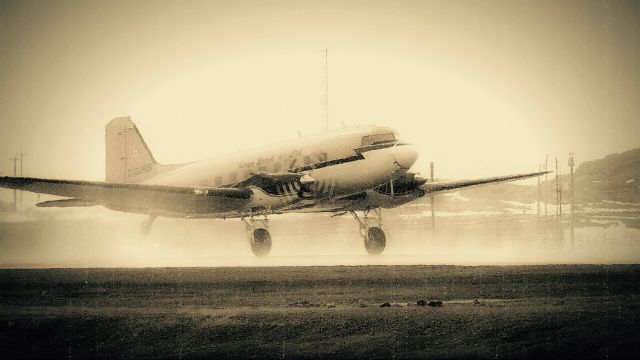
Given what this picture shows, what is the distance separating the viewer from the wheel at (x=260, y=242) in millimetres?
34688

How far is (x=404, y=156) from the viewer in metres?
30.9

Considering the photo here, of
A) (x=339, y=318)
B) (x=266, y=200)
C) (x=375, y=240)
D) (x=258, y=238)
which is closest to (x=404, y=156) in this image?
(x=375, y=240)

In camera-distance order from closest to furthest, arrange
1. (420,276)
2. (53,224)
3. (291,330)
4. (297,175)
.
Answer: (291,330) < (420,276) < (297,175) < (53,224)

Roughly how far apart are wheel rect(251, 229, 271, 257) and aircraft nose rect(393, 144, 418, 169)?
337 inches

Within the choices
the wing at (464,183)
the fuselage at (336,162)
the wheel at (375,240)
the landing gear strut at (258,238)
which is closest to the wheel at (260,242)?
the landing gear strut at (258,238)

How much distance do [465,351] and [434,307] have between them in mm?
2770

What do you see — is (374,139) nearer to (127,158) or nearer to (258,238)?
(258,238)

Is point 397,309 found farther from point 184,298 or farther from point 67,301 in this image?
point 67,301

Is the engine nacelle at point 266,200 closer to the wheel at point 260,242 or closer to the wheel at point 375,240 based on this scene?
the wheel at point 260,242

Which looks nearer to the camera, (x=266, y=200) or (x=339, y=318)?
(x=339, y=318)

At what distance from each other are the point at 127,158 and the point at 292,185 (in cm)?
1422

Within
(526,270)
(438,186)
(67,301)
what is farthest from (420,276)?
(438,186)

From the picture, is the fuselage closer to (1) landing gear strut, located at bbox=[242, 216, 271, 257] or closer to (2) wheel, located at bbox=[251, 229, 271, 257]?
(1) landing gear strut, located at bbox=[242, 216, 271, 257]

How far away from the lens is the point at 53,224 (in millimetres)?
77812
